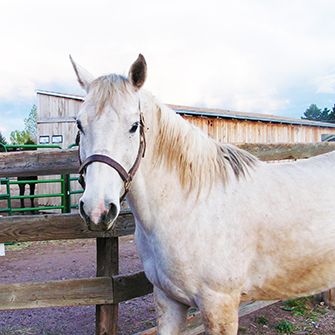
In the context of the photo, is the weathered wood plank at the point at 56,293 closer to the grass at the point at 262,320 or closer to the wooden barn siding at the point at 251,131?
the grass at the point at 262,320

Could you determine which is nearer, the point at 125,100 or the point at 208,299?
the point at 125,100

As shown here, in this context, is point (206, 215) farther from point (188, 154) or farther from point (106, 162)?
point (106, 162)

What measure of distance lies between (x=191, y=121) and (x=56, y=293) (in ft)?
30.3

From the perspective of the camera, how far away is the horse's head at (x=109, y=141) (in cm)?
168

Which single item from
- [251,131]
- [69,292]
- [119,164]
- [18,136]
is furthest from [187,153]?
[18,136]

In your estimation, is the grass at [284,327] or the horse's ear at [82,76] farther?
the grass at [284,327]

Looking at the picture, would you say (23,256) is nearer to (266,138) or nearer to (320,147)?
(320,147)

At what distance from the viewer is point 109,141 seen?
178cm

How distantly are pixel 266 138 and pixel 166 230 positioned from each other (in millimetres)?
12750

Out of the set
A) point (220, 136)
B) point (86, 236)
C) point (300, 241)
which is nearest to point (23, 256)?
point (86, 236)

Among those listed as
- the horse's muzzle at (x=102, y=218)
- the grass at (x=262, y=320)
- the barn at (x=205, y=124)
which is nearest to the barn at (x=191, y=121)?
the barn at (x=205, y=124)

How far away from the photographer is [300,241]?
2309 millimetres

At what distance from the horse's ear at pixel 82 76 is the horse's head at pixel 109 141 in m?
0.08

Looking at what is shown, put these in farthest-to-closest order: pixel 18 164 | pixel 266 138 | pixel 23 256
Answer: pixel 266 138 → pixel 23 256 → pixel 18 164
